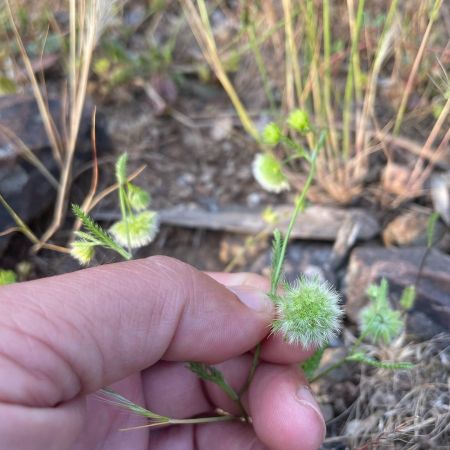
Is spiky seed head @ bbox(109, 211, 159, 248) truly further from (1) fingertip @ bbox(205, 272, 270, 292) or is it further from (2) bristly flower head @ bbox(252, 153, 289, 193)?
(2) bristly flower head @ bbox(252, 153, 289, 193)

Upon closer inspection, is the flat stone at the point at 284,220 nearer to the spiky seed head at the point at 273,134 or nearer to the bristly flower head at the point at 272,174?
the bristly flower head at the point at 272,174

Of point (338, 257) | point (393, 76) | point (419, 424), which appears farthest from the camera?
point (393, 76)

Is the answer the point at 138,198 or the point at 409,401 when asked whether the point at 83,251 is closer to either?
the point at 138,198

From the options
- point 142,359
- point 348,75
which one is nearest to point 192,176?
point 348,75

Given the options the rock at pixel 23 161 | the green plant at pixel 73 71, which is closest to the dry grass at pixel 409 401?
the green plant at pixel 73 71

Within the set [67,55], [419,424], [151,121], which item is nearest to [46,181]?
[151,121]

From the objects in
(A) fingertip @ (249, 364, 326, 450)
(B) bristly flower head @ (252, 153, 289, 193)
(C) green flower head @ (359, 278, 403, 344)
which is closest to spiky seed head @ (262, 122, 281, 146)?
(B) bristly flower head @ (252, 153, 289, 193)

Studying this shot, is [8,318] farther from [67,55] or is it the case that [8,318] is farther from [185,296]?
[67,55]

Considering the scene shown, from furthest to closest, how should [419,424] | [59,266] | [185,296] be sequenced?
[59,266]
[419,424]
[185,296]
